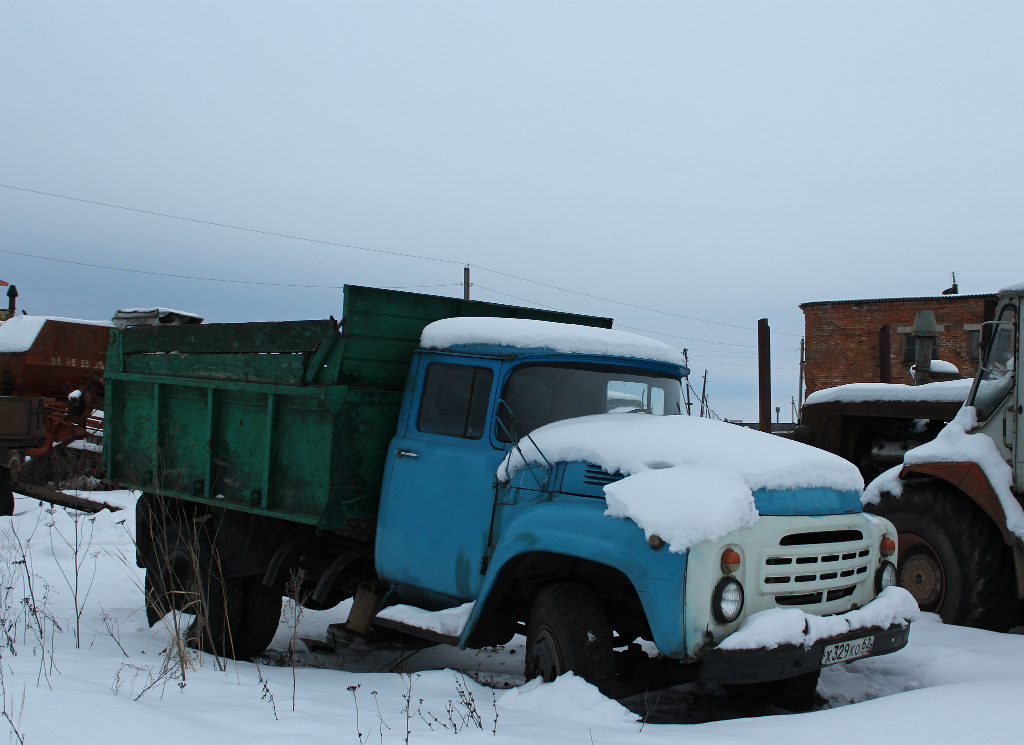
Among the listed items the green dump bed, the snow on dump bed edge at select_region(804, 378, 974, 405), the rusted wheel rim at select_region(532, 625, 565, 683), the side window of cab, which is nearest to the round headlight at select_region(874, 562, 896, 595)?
the rusted wheel rim at select_region(532, 625, 565, 683)

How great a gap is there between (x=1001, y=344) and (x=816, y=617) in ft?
11.5

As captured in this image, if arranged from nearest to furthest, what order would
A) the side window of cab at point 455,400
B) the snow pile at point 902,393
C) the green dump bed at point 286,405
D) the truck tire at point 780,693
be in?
the truck tire at point 780,693 → the side window of cab at point 455,400 → the green dump bed at point 286,405 → the snow pile at point 902,393

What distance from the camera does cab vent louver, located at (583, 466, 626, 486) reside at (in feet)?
13.3

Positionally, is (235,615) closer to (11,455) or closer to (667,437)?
(667,437)

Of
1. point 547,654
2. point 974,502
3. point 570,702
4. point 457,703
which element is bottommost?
point 457,703

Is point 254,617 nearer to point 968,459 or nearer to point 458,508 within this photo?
point 458,508

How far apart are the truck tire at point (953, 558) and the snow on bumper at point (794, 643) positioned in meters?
2.14

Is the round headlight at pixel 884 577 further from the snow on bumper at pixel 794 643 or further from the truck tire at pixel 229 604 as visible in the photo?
the truck tire at pixel 229 604

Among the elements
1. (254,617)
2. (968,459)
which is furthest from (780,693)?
(254,617)

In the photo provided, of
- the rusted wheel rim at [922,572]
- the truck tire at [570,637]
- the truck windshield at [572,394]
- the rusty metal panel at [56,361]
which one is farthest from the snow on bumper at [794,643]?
the rusty metal panel at [56,361]

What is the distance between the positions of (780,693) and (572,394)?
6.65 feet

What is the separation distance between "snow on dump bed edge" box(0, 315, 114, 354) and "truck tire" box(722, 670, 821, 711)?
13363mm

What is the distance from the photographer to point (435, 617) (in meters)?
4.71

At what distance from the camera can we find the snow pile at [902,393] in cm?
739
